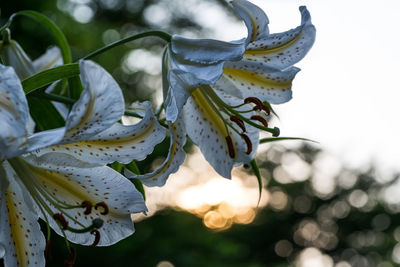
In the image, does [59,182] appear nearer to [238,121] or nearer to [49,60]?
[238,121]

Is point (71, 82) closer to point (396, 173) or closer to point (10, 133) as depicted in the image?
point (10, 133)

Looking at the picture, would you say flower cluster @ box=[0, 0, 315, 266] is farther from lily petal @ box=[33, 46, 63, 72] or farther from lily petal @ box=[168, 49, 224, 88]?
lily petal @ box=[33, 46, 63, 72]

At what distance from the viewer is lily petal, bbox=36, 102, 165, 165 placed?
0.76m

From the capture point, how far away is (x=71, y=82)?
87 centimetres

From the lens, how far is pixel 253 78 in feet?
3.26

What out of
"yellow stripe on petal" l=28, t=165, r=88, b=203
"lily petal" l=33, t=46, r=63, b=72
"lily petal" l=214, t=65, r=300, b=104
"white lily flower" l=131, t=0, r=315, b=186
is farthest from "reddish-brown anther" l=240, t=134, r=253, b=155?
"lily petal" l=33, t=46, r=63, b=72

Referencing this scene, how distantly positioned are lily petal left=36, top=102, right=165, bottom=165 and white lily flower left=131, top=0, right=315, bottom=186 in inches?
1.2

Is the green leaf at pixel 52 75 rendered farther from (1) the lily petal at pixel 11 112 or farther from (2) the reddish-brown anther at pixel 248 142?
(2) the reddish-brown anther at pixel 248 142

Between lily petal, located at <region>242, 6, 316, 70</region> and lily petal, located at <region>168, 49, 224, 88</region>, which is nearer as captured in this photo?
lily petal, located at <region>168, 49, 224, 88</region>

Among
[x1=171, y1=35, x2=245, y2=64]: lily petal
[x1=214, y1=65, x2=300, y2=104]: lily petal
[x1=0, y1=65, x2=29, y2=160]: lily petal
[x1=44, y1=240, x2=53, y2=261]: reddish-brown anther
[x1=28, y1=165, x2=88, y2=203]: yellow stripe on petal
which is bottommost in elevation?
[x1=44, y1=240, x2=53, y2=261]: reddish-brown anther

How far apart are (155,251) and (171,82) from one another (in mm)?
3838

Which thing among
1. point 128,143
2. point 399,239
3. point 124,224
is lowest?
point 399,239

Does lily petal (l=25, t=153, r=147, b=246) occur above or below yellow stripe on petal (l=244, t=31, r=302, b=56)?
below

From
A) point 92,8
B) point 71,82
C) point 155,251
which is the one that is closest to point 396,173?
point 92,8
